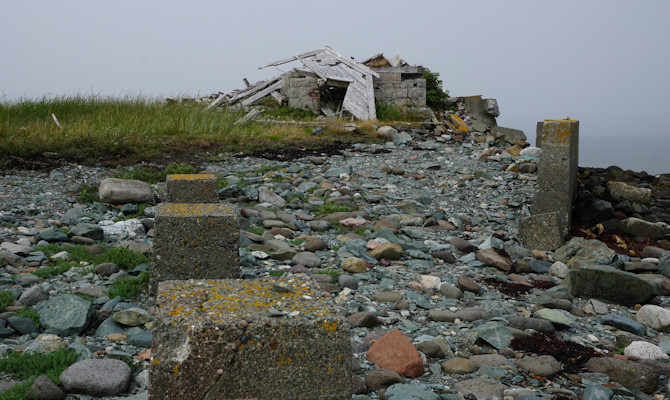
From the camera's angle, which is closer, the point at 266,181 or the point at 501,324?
the point at 501,324

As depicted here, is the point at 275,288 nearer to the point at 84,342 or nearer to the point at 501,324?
the point at 84,342

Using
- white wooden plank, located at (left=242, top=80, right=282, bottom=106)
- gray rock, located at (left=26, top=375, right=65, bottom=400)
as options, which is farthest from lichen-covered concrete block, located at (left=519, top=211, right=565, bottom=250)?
white wooden plank, located at (left=242, top=80, right=282, bottom=106)

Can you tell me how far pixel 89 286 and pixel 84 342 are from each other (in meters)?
1.10

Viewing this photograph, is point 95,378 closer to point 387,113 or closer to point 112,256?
point 112,256

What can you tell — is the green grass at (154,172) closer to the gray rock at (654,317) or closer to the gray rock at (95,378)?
the gray rock at (95,378)

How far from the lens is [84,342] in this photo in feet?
13.9

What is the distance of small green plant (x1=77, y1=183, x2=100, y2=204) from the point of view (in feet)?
29.6

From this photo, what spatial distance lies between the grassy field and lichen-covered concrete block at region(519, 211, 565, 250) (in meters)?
7.39

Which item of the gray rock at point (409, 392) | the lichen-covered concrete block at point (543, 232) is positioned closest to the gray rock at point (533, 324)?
the gray rock at point (409, 392)

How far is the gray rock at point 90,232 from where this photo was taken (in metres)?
6.83

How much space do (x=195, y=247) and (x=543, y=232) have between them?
5913 millimetres

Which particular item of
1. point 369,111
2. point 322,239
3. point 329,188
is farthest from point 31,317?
point 369,111

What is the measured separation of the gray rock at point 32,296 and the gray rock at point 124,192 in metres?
3.83

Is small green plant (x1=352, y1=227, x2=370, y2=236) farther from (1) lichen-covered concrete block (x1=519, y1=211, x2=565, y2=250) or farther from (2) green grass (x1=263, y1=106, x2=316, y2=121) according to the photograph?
(2) green grass (x1=263, y1=106, x2=316, y2=121)
